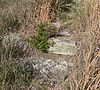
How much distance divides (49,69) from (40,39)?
2.49 feet

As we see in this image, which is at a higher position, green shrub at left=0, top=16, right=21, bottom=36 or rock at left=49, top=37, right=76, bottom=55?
green shrub at left=0, top=16, right=21, bottom=36

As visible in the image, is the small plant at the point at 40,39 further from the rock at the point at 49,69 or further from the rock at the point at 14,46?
the rock at the point at 49,69

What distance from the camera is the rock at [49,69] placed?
13.0 ft

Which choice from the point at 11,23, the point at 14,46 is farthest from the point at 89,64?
the point at 11,23

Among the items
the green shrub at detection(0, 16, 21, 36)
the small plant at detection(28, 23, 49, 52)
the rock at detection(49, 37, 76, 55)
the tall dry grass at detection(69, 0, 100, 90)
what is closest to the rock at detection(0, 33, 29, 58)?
the small plant at detection(28, 23, 49, 52)

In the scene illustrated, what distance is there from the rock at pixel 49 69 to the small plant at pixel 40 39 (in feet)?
1.05

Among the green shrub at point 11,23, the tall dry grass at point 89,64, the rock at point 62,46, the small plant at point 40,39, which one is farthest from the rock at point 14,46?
the tall dry grass at point 89,64

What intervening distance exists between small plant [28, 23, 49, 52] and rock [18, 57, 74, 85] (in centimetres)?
32

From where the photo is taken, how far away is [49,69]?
4.25 m

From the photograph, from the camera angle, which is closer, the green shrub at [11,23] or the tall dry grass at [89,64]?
the tall dry grass at [89,64]

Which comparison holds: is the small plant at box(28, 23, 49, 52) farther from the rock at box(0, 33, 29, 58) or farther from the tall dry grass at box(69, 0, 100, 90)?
the tall dry grass at box(69, 0, 100, 90)

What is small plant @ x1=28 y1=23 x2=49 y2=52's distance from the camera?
189 inches

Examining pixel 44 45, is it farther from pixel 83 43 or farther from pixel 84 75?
pixel 84 75

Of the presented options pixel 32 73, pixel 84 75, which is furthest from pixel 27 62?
pixel 84 75
